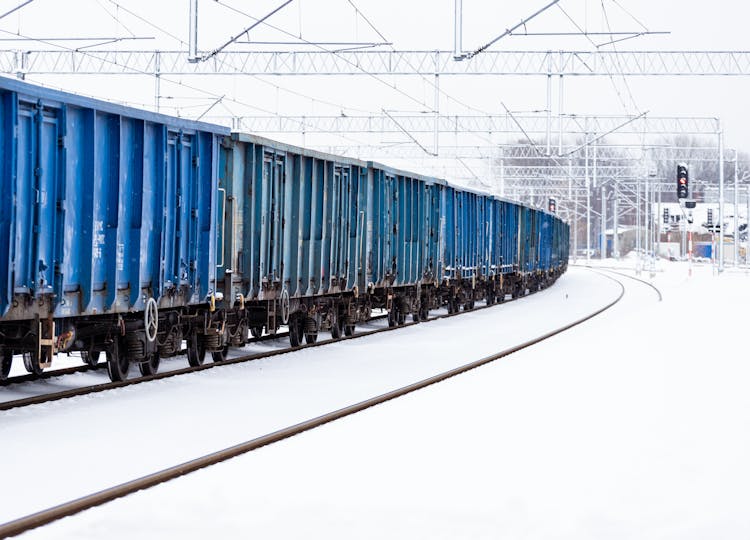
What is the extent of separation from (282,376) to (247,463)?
22.0 ft

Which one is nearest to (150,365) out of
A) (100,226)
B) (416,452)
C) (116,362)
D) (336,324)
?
(116,362)

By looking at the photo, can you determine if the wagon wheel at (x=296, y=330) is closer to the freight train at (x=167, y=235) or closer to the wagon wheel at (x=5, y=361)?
the freight train at (x=167, y=235)

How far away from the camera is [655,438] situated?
1061 centimetres

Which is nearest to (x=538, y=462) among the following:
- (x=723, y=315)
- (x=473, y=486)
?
(x=473, y=486)

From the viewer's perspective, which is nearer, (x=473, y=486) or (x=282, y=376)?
(x=473, y=486)

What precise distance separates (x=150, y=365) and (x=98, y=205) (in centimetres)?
303

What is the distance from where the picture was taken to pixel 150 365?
15.1m

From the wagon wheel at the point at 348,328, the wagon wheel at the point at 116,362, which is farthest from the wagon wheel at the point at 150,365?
the wagon wheel at the point at 348,328

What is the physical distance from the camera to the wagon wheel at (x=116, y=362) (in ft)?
46.6

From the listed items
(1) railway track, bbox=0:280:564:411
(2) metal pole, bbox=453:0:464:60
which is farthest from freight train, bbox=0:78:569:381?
(2) metal pole, bbox=453:0:464:60

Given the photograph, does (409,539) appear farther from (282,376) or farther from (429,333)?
(429,333)

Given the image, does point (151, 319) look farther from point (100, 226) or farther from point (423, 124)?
point (423, 124)

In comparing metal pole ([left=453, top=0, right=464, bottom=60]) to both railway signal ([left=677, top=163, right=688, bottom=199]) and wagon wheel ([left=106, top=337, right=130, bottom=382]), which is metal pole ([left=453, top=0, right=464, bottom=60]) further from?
railway signal ([left=677, top=163, right=688, bottom=199])

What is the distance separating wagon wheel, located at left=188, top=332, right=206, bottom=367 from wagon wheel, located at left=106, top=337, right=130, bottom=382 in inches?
69.6
